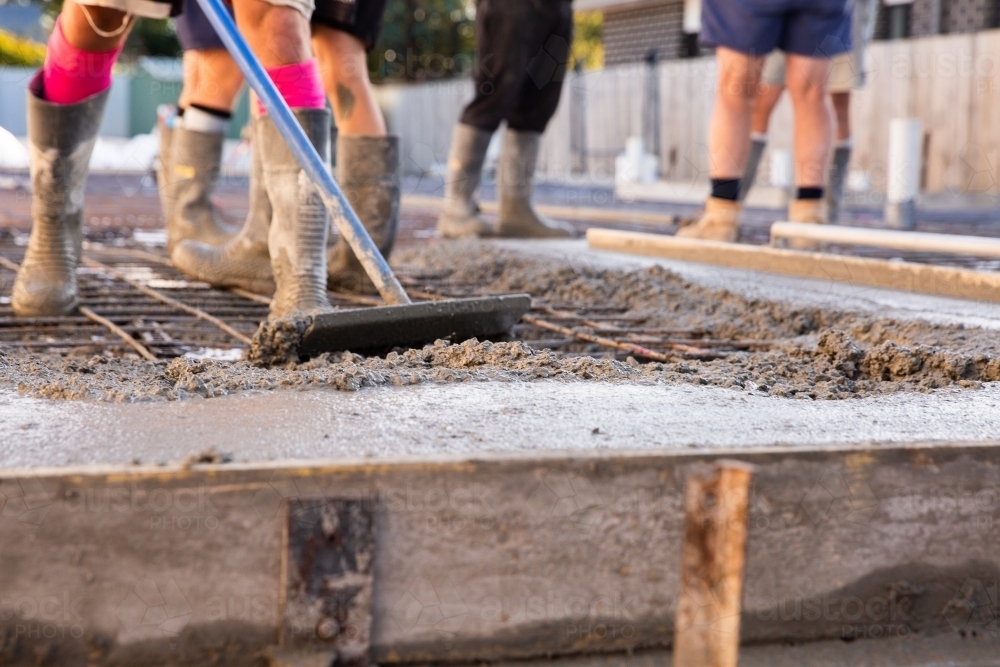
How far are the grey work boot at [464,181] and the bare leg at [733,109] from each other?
53.0 inches

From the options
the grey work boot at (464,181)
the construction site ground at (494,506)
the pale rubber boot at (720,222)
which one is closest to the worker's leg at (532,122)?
the grey work boot at (464,181)

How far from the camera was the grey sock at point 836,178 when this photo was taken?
647 centimetres

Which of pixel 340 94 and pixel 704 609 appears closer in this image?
pixel 704 609

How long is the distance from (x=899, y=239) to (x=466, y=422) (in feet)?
8.61

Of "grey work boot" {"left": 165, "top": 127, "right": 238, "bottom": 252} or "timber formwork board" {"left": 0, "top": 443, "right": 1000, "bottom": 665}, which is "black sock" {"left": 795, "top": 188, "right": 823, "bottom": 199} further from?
"timber formwork board" {"left": 0, "top": 443, "right": 1000, "bottom": 665}

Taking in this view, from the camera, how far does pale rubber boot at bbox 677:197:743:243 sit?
190 inches

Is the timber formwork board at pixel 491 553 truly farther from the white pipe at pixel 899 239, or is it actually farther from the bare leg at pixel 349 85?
the bare leg at pixel 349 85

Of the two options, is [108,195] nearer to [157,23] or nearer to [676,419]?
[676,419]

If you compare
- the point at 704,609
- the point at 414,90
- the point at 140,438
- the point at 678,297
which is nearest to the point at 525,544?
the point at 704,609

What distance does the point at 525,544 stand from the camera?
145cm

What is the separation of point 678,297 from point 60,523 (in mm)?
2305

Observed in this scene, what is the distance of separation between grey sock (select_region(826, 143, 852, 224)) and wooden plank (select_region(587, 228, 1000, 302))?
2208 mm

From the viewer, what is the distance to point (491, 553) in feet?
4.75

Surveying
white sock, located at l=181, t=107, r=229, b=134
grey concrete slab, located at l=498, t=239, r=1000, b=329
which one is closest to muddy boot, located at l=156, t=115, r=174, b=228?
white sock, located at l=181, t=107, r=229, b=134
